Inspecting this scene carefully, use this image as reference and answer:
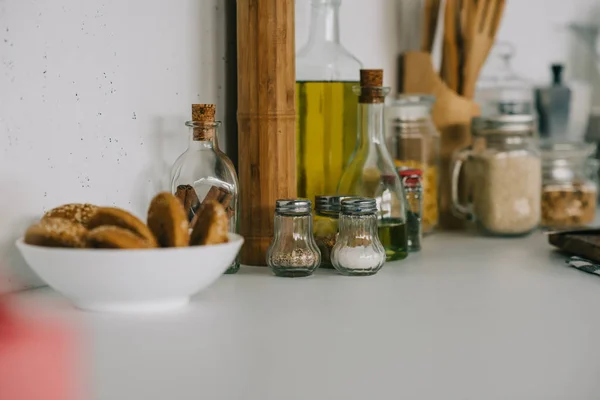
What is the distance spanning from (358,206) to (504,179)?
20.2 inches

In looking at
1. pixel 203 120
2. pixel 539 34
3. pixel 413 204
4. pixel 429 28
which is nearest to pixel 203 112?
pixel 203 120

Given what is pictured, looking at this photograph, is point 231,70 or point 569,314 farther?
point 231,70

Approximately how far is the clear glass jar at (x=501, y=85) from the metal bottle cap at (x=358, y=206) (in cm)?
98

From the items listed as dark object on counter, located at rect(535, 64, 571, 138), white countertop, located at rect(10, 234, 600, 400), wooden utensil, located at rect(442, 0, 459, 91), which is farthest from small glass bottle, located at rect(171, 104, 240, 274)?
dark object on counter, located at rect(535, 64, 571, 138)

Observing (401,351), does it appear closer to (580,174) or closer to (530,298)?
(530,298)

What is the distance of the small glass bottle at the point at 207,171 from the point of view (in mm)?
1148

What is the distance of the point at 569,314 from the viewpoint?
3.12ft

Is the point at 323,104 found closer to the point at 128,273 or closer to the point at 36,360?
the point at 128,273

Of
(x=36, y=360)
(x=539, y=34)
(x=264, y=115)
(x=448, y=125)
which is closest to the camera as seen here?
(x=36, y=360)

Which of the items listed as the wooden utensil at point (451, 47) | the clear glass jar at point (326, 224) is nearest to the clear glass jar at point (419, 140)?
the wooden utensil at point (451, 47)

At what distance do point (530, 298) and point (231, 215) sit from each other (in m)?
0.39

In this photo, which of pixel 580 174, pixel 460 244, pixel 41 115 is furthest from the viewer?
pixel 580 174

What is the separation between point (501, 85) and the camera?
2.26 meters

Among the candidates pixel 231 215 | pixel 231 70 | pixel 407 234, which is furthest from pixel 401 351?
pixel 231 70
